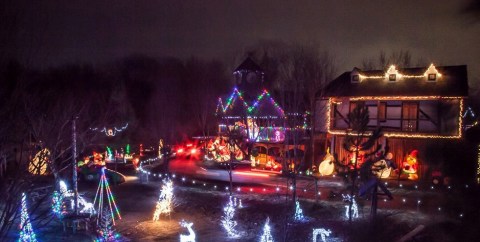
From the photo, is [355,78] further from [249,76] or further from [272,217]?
[272,217]

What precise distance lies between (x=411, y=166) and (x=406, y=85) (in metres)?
6.15

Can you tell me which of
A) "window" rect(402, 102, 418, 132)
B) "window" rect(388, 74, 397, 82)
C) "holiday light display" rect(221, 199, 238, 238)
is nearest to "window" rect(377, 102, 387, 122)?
"window" rect(402, 102, 418, 132)

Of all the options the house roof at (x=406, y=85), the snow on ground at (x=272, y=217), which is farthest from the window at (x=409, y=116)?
the snow on ground at (x=272, y=217)

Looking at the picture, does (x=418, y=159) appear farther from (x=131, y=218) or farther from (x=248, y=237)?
(x=131, y=218)

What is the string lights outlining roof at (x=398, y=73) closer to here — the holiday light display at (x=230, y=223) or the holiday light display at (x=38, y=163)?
the holiday light display at (x=230, y=223)

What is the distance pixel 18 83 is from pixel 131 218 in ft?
38.9

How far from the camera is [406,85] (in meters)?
29.2

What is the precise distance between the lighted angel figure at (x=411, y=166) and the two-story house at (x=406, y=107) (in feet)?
1.48

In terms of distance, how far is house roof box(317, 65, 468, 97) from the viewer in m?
27.5

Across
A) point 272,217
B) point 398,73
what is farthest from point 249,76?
point 272,217

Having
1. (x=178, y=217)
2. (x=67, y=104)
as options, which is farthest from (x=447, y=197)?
(x=67, y=104)

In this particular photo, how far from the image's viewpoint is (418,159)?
88.1 feet

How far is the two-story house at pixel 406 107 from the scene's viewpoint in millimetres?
26906

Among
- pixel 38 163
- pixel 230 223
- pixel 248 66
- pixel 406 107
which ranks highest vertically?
pixel 248 66
